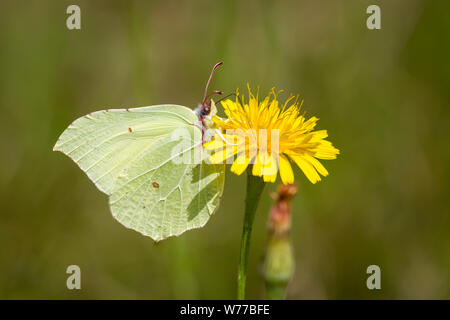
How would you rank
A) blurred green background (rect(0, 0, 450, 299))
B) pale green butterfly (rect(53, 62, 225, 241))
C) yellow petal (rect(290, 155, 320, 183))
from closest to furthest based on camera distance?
yellow petal (rect(290, 155, 320, 183)) < pale green butterfly (rect(53, 62, 225, 241)) < blurred green background (rect(0, 0, 450, 299))

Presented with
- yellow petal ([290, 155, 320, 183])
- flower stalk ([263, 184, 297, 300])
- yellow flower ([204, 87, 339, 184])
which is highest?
yellow flower ([204, 87, 339, 184])

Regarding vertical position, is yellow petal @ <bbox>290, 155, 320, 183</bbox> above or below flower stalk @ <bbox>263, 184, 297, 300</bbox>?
above

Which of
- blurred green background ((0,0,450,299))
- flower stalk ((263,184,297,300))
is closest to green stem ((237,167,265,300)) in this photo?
flower stalk ((263,184,297,300))

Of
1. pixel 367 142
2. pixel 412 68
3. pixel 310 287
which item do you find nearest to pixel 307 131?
pixel 310 287

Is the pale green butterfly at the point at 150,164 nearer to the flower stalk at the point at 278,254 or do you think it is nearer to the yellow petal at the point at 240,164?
the yellow petal at the point at 240,164

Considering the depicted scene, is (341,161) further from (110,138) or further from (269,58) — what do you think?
(110,138)

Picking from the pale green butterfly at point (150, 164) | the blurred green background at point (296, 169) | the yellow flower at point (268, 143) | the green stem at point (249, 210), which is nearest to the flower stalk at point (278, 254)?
the green stem at point (249, 210)

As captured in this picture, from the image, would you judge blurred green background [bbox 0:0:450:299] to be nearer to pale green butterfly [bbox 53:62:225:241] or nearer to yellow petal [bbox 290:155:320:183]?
pale green butterfly [bbox 53:62:225:241]
